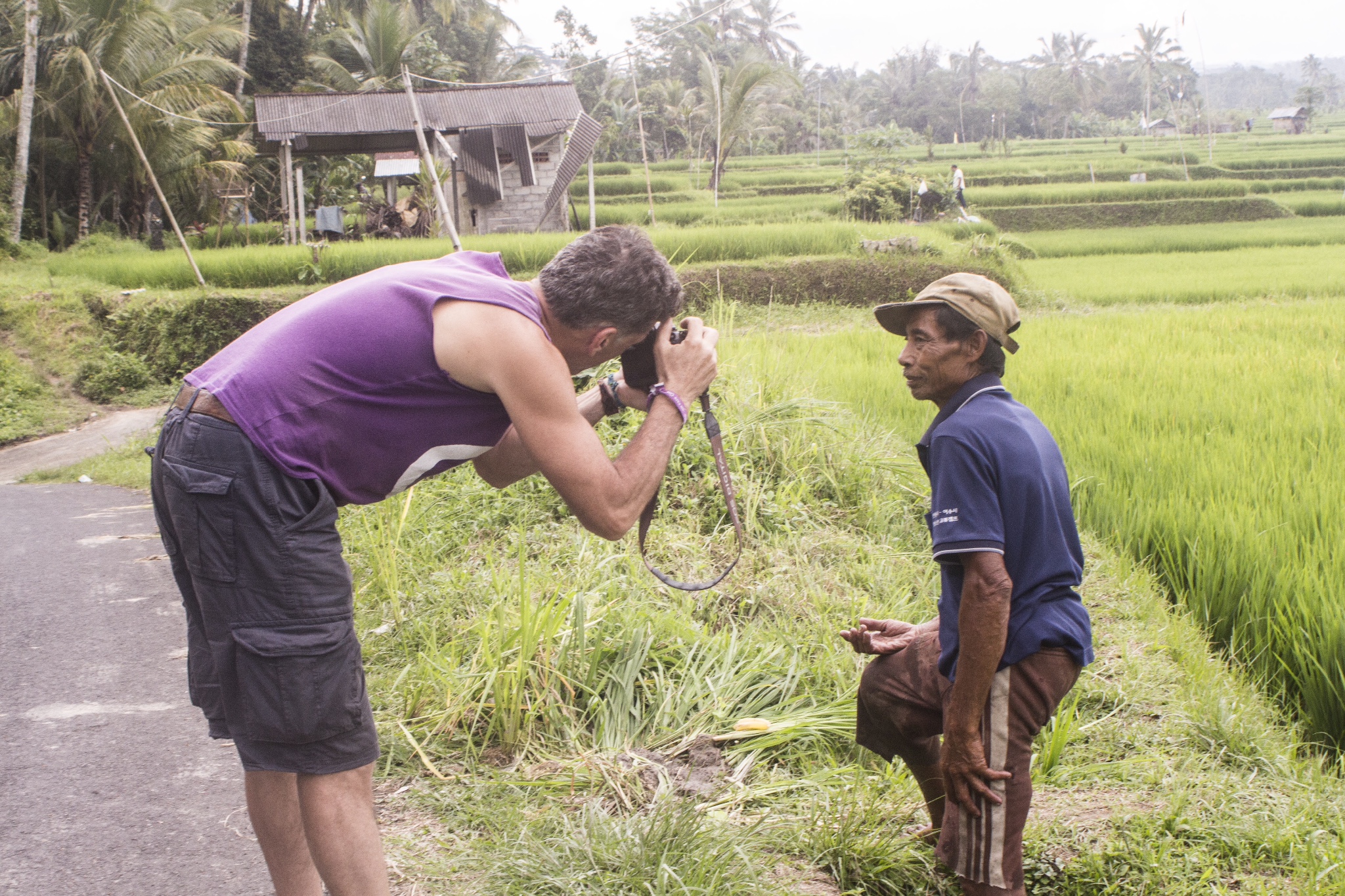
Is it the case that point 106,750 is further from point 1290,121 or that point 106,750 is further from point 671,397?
point 1290,121

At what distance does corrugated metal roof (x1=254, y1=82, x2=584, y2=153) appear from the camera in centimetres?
1504

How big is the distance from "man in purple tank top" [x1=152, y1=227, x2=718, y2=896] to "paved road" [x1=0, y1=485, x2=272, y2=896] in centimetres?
74

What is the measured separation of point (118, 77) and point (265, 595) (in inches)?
645

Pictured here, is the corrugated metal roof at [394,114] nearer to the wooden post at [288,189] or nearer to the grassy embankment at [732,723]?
the wooden post at [288,189]

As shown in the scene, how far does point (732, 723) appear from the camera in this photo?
2.72m

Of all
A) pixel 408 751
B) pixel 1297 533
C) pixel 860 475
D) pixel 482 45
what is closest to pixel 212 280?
pixel 860 475

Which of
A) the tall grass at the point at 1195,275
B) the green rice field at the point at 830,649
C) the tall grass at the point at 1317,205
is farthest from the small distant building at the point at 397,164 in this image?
the tall grass at the point at 1317,205

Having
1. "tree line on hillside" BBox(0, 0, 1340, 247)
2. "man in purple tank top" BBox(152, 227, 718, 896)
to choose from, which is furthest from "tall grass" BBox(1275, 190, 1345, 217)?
"man in purple tank top" BBox(152, 227, 718, 896)

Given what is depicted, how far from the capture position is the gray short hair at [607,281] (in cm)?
174

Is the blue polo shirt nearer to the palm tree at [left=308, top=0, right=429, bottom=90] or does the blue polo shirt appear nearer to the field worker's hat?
the field worker's hat

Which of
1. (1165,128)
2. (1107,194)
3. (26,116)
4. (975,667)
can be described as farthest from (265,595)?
(1165,128)

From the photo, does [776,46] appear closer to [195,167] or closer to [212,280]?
[195,167]

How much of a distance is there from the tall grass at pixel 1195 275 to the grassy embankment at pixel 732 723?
8808mm

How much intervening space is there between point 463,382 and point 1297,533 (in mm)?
3209
